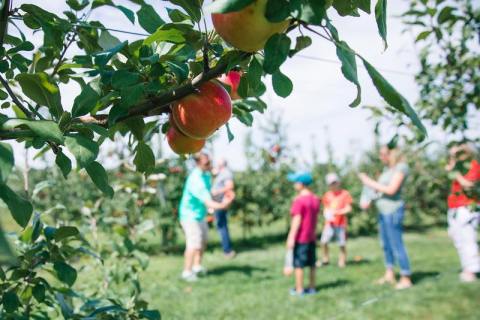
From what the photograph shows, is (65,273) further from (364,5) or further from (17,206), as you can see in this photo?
(364,5)

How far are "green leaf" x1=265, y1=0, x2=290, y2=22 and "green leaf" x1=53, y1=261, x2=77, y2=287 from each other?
87cm

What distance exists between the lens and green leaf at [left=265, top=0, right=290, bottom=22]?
581mm

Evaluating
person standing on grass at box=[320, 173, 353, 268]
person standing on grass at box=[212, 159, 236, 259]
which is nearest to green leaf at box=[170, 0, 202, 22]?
person standing on grass at box=[212, 159, 236, 259]

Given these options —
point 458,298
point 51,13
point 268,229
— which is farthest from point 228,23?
point 268,229

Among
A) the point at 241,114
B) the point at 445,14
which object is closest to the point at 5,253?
the point at 241,114

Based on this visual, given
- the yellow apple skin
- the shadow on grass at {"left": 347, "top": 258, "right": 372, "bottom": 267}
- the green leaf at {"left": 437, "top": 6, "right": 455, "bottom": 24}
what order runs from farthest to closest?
the shadow on grass at {"left": 347, "top": 258, "right": 372, "bottom": 267}, the green leaf at {"left": 437, "top": 6, "right": 455, "bottom": 24}, the yellow apple skin

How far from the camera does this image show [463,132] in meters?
2.57

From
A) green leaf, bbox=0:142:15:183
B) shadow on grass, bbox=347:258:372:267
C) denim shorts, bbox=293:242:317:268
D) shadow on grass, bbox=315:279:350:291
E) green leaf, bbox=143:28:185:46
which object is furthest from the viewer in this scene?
shadow on grass, bbox=347:258:372:267

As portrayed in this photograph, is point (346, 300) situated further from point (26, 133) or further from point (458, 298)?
point (26, 133)

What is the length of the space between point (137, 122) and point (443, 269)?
6.01 meters

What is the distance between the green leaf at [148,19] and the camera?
828 millimetres

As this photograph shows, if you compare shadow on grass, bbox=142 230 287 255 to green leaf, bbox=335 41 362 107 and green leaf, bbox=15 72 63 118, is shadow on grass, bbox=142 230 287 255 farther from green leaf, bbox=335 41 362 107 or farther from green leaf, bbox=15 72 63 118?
green leaf, bbox=335 41 362 107

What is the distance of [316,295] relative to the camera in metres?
4.95

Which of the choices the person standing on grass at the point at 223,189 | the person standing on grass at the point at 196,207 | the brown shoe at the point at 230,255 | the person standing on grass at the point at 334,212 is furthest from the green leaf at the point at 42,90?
the brown shoe at the point at 230,255
